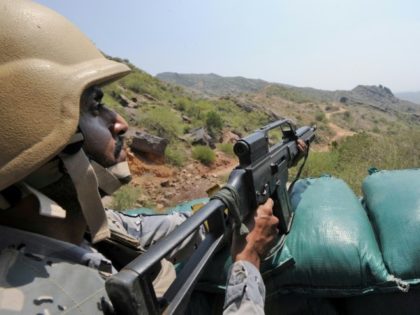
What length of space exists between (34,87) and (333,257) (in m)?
1.67

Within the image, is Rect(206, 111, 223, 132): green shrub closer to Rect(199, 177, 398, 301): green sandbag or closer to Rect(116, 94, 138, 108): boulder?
Rect(116, 94, 138, 108): boulder

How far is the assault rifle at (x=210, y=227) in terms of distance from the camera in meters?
0.97

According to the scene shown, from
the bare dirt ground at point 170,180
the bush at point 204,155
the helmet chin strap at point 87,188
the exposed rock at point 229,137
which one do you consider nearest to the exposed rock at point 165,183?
the bare dirt ground at point 170,180

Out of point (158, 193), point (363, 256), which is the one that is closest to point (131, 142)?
point (158, 193)

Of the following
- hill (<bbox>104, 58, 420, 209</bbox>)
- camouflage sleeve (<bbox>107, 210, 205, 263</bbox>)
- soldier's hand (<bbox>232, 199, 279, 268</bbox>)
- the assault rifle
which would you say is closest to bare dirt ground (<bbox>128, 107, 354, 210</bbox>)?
hill (<bbox>104, 58, 420, 209</bbox>)

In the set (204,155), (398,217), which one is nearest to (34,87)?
(398,217)

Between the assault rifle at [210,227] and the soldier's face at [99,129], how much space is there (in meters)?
0.41

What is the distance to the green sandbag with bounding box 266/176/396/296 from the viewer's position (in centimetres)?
215

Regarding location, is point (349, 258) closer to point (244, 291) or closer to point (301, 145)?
point (244, 291)

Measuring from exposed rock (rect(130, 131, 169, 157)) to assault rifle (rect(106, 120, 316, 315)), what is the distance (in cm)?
775

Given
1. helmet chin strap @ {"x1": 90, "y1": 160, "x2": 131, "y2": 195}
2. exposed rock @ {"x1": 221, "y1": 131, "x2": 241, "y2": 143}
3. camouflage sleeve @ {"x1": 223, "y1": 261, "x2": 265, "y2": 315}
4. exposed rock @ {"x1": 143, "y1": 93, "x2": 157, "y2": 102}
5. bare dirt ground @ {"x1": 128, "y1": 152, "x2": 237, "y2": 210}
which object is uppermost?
helmet chin strap @ {"x1": 90, "y1": 160, "x2": 131, "y2": 195}

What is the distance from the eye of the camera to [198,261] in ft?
4.53

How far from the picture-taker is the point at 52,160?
4.57ft

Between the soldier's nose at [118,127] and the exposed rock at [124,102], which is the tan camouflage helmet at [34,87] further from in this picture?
the exposed rock at [124,102]
